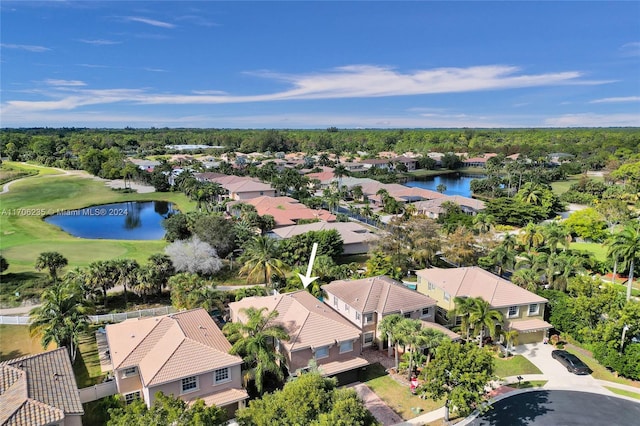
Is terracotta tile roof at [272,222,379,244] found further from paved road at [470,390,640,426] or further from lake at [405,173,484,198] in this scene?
lake at [405,173,484,198]

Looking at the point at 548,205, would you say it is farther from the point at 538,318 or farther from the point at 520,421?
the point at 520,421

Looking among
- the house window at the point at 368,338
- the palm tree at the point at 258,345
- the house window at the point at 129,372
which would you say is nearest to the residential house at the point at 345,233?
the house window at the point at 368,338

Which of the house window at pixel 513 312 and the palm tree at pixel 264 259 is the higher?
the palm tree at pixel 264 259

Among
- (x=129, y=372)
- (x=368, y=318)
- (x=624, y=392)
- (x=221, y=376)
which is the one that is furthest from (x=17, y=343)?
(x=624, y=392)

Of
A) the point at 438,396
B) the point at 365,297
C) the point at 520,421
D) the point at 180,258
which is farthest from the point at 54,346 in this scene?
the point at 520,421

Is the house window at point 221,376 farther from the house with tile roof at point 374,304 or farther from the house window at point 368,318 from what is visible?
the house window at point 368,318

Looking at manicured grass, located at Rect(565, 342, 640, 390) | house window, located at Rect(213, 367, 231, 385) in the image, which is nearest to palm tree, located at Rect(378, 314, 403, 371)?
house window, located at Rect(213, 367, 231, 385)
